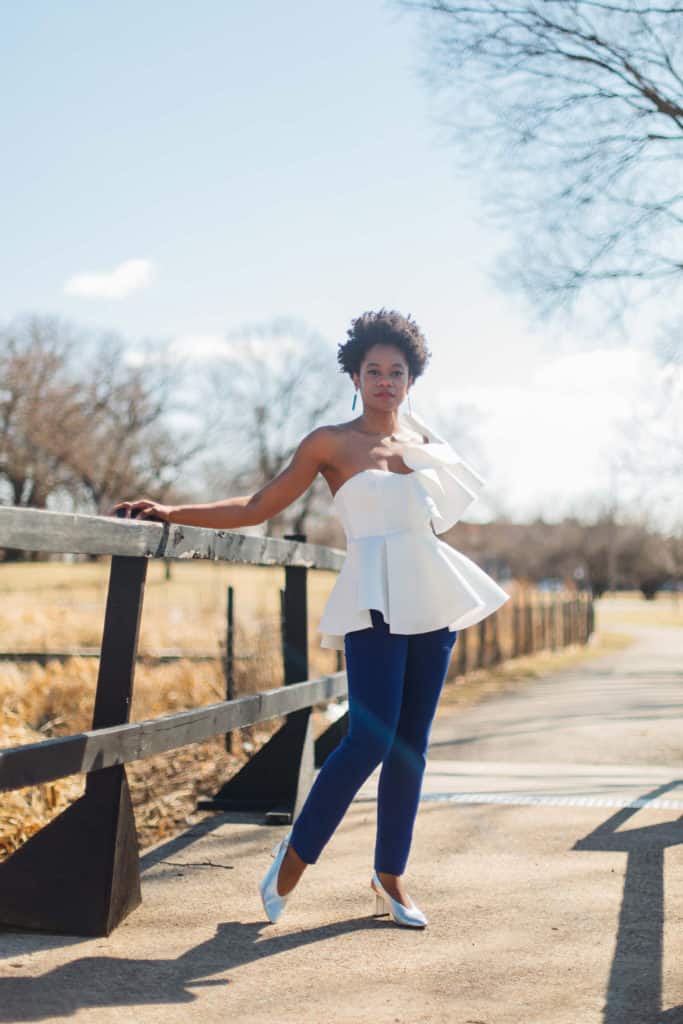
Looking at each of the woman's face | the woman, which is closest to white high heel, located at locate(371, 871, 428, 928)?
the woman

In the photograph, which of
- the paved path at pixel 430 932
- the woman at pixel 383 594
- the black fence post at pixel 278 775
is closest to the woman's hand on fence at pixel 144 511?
the woman at pixel 383 594

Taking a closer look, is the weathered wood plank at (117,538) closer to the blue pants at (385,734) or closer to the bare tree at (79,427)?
the blue pants at (385,734)

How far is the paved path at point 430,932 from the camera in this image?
8.35ft

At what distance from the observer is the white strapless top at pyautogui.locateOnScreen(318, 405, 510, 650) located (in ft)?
10.2

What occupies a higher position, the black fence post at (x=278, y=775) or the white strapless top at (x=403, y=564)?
the white strapless top at (x=403, y=564)

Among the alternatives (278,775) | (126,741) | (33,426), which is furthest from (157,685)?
(33,426)

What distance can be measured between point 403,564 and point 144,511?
749mm

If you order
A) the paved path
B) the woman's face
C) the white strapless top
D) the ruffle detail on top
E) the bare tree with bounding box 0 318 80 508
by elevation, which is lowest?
the paved path

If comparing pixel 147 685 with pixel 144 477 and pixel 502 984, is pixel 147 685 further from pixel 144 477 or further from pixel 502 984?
pixel 144 477

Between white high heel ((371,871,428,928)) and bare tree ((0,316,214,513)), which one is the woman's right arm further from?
bare tree ((0,316,214,513))

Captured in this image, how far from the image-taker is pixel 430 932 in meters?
3.12

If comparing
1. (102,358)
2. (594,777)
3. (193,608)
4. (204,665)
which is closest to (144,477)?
(102,358)

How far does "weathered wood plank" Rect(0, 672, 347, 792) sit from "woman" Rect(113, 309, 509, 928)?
463 millimetres

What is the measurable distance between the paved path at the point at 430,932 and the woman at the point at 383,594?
210mm
